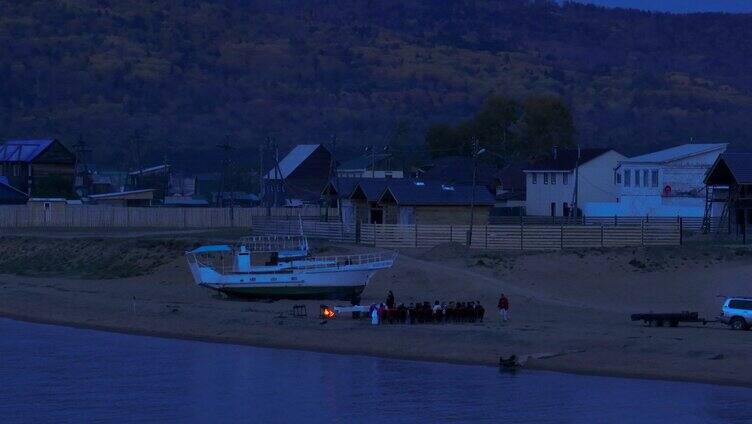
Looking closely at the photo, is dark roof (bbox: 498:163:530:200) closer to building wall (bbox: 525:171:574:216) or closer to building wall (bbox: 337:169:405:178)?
building wall (bbox: 525:171:574:216)

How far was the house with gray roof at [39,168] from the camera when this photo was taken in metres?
105

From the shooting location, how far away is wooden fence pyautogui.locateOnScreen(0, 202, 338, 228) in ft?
293

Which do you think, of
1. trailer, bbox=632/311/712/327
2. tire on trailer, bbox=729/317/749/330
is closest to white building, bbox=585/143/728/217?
trailer, bbox=632/311/712/327

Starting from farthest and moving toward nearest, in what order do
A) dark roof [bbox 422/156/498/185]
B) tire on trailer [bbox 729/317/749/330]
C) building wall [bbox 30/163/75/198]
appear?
1. building wall [bbox 30/163/75/198]
2. dark roof [bbox 422/156/498/185]
3. tire on trailer [bbox 729/317/749/330]

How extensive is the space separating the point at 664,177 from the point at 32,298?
1710 inches

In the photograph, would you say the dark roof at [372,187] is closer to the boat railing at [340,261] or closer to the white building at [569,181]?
the boat railing at [340,261]

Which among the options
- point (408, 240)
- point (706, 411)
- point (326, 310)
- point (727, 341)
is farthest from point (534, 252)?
point (706, 411)

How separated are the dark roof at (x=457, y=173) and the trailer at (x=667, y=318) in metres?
57.2

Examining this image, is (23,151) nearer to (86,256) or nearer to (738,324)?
(86,256)

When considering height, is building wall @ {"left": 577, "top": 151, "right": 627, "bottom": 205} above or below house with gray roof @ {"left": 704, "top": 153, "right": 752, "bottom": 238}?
above

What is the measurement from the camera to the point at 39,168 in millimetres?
106625

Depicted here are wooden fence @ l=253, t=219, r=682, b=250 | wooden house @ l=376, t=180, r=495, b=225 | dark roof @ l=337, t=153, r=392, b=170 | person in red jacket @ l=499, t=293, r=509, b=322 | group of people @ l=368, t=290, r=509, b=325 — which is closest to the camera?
person in red jacket @ l=499, t=293, r=509, b=322

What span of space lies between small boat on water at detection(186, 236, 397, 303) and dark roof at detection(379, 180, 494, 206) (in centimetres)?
1698

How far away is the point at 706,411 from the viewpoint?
31.4 metres
